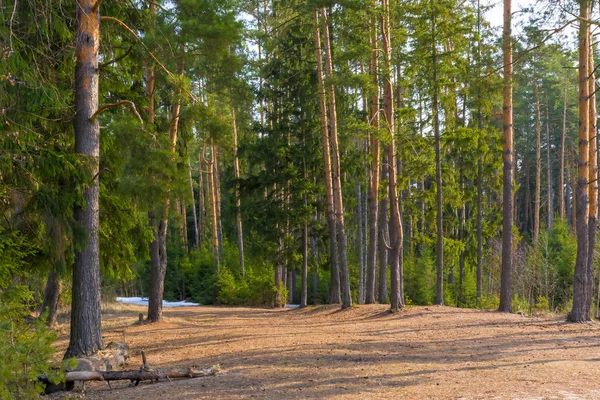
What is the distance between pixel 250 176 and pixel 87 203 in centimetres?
1284

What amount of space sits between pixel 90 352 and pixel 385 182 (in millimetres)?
10778

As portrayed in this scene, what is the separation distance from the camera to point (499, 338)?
10594 mm

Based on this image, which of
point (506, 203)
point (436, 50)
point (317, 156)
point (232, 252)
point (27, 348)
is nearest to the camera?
point (27, 348)

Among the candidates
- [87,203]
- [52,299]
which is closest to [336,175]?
[52,299]

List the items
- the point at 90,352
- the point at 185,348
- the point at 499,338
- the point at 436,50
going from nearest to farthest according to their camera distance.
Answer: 1. the point at 90,352
2. the point at 499,338
3. the point at 185,348
4. the point at 436,50

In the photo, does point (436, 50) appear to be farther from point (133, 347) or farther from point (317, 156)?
point (133, 347)

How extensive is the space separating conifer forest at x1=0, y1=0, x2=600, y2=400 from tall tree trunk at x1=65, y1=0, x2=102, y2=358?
0.03 meters

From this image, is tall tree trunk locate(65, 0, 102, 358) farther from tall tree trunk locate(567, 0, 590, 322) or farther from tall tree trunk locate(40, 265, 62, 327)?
tall tree trunk locate(567, 0, 590, 322)

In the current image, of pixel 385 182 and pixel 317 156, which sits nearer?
pixel 385 182

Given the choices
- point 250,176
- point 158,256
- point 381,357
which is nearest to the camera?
point 381,357

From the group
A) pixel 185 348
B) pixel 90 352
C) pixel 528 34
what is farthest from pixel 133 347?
pixel 528 34

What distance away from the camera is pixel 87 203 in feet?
30.9

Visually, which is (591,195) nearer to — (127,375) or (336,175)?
(336,175)

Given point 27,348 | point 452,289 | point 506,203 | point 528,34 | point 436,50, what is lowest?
point 452,289
